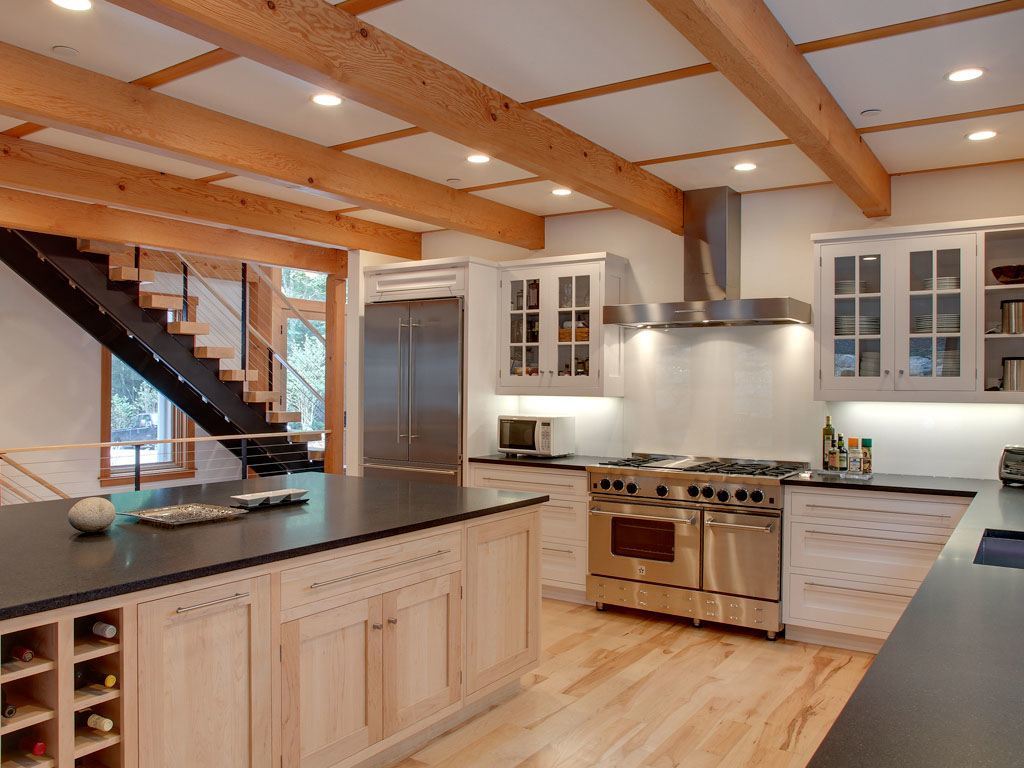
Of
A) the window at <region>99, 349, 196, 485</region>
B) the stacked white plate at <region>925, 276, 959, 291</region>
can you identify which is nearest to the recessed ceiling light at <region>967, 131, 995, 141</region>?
the stacked white plate at <region>925, 276, 959, 291</region>

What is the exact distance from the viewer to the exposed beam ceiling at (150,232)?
5.01 m

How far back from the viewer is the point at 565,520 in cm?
523

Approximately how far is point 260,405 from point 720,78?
19.4 feet

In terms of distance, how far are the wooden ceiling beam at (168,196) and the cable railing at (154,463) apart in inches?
69.3

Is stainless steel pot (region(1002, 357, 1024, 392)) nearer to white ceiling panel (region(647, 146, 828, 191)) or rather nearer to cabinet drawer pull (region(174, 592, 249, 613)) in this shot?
white ceiling panel (region(647, 146, 828, 191))

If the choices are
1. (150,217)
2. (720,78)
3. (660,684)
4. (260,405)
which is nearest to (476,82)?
(720,78)

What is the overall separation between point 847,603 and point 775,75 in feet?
9.43

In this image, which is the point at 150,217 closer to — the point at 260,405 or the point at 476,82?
the point at 260,405

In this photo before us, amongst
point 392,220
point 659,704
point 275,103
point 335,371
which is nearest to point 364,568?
point 659,704

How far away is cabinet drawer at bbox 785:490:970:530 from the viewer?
406 centimetres

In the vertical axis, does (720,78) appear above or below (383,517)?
above

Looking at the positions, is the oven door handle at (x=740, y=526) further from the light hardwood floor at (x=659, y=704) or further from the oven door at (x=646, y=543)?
the light hardwood floor at (x=659, y=704)

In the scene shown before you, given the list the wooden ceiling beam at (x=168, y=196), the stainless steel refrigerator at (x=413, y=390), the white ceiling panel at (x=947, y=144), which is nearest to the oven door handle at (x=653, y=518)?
the stainless steel refrigerator at (x=413, y=390)

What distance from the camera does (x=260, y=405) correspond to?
7.93 metres
